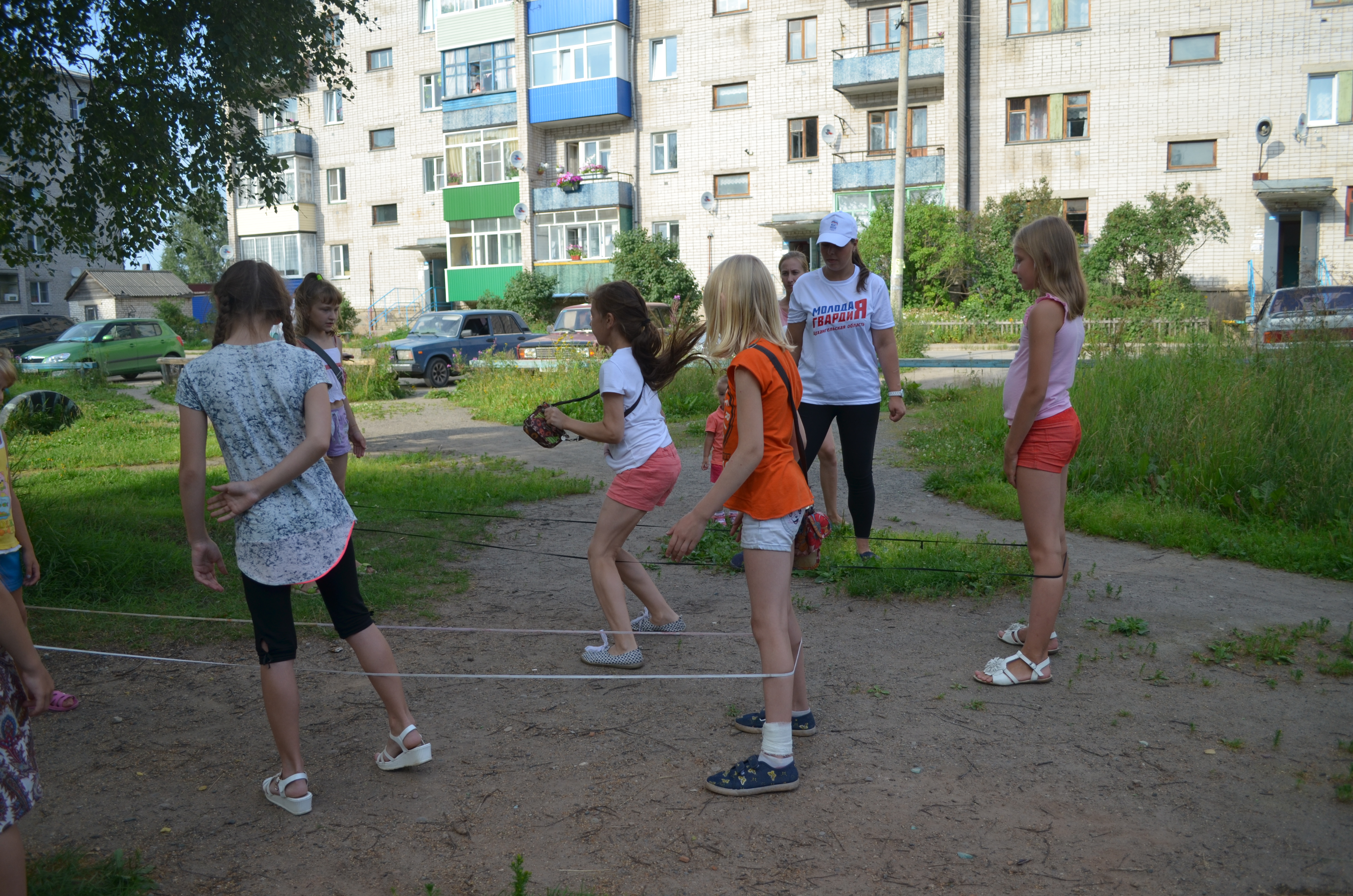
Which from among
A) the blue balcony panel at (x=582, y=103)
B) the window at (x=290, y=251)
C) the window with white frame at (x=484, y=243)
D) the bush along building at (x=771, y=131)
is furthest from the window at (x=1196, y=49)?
the window at (x=290, y=251)

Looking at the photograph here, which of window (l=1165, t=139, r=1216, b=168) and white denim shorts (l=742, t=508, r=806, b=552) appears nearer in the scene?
white denim shorts (l=742, t=508, r=806, b=552)

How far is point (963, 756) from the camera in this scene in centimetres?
350

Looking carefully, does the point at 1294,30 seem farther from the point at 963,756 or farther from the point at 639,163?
the point at 963,756

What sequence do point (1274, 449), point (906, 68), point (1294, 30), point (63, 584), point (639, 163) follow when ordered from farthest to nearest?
1. point (639, 163)
2. point (1294, 30)
3. point (906, 68)
4. point (1274, 449)
5. point (63, 584)

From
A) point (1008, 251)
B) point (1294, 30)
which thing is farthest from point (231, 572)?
point (1294, 30)

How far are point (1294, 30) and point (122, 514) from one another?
1317 inches

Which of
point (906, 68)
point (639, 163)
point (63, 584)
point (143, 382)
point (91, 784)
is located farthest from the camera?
point (639, 163)

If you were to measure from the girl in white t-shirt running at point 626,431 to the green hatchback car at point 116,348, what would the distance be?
72.9 ft

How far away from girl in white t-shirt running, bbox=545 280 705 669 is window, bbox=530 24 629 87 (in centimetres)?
3488

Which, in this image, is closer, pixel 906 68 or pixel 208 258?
pixel 906 68

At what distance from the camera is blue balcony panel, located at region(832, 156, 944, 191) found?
104 feet

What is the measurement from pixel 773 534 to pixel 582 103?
36.7 metres

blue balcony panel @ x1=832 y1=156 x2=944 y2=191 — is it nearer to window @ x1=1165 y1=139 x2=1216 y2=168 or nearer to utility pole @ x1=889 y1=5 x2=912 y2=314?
utility pole @ x1=889 y1=5 x2=912 y2=314

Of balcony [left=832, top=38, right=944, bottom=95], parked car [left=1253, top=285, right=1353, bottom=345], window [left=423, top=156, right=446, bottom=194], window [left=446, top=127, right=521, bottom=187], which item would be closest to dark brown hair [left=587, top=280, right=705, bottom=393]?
parked car [left=1253, top=285, right=1353, bottom=345]
